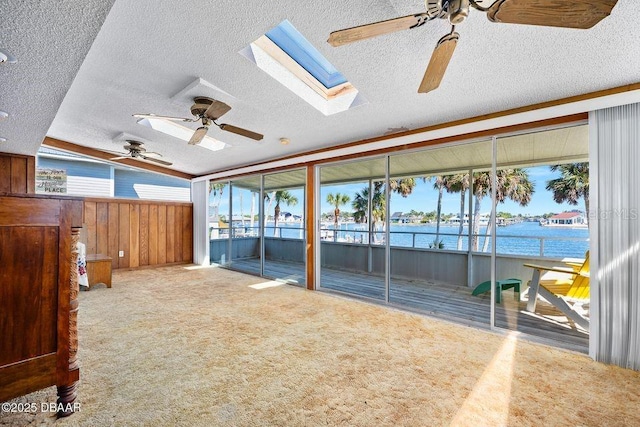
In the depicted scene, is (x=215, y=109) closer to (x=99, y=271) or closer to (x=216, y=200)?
(x=99, y=271)

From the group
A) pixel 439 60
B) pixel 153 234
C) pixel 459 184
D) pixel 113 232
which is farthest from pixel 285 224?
pixel 439 60

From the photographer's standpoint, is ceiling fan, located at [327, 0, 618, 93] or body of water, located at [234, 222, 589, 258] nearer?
ceiling fan, located at [327, 0, 618, 93]

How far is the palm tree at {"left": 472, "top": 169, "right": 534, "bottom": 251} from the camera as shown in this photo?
16.3ft

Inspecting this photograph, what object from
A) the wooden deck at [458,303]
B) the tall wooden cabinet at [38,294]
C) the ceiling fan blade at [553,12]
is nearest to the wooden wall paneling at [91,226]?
the wooden deck at [458,303]

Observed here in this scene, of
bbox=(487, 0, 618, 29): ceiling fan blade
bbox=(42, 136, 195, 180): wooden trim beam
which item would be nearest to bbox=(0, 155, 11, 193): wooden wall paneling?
bbox=(42, 136, 195, 180): wooden trim beam

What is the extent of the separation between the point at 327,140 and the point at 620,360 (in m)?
3.77

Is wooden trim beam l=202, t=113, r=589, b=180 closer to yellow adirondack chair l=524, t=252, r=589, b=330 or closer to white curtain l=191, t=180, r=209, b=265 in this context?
yellow adirondack chair l=524, t=252, r=589, b=330

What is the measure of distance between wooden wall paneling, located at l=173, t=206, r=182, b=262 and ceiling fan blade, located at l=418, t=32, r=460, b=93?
6.85 m

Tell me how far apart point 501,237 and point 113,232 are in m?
7.25

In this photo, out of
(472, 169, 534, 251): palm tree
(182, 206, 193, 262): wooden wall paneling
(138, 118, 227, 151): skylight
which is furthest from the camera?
(182, 206, 193, 262): wooden wall paneling

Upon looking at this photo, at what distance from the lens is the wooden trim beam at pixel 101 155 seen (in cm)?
486

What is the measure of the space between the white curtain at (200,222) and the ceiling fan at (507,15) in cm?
630

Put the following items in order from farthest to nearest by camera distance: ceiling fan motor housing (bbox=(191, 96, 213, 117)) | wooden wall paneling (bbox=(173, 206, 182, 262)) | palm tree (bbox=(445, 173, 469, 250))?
wooden wall paneling (bbox=(173, 206, 182, 262)) → palm tree (bbox=(445, 173, 469, 250)) → ceiling fan motor housing (bbox=(191, 96, 213, 117))

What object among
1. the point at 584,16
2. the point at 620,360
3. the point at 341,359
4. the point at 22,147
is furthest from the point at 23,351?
the point at 620,360
